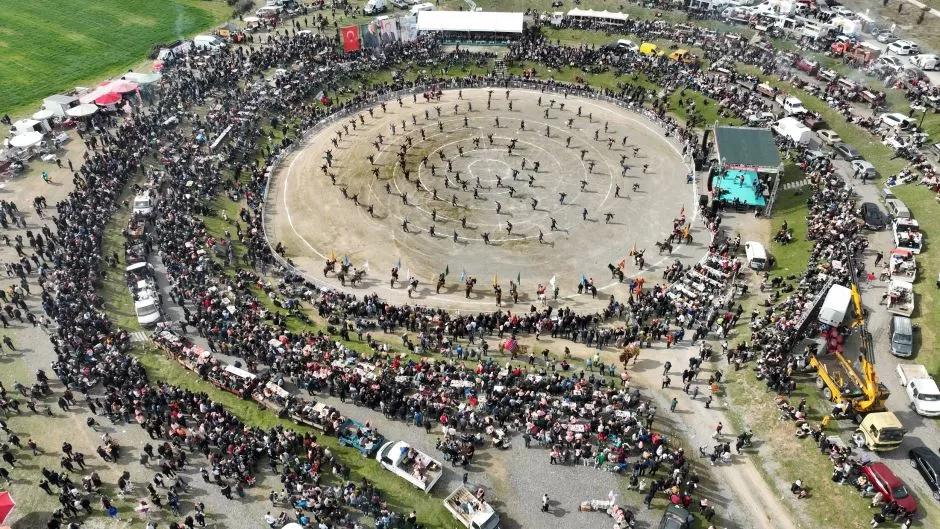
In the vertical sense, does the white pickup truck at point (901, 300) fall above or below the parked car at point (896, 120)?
below

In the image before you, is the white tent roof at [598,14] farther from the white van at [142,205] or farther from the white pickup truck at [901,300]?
the white van at [142,205]

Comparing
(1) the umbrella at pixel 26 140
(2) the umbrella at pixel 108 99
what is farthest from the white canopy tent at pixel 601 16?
(1) the umbrella at pixel 26 140

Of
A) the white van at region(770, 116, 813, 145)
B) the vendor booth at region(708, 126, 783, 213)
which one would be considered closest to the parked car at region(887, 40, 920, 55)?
the white van at region(770, 116, 813, 145)

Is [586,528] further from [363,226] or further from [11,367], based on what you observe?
[11,367]

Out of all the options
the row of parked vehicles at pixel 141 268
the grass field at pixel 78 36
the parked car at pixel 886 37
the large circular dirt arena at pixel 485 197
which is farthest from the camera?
the parked car at pixel 886 37

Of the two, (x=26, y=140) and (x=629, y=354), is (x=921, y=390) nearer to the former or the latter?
(x=629, y=354)

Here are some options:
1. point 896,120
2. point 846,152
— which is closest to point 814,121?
point 896,120

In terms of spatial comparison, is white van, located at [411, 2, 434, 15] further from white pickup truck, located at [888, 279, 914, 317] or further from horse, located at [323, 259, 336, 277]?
Result: white pickup truck, located at [888, 279, 914, 317]
